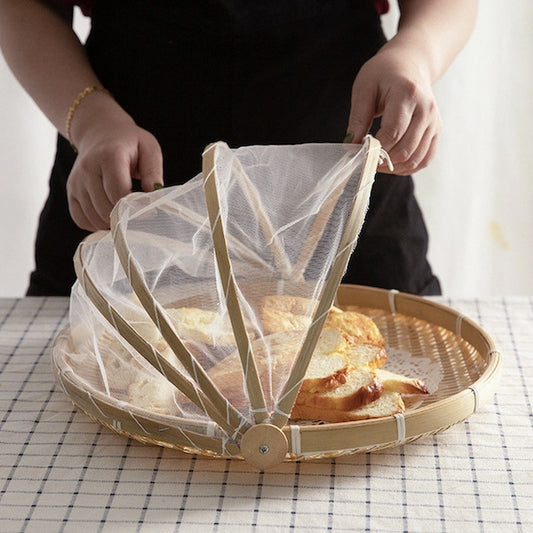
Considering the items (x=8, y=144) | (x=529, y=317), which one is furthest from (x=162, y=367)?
(x=8, y=144)

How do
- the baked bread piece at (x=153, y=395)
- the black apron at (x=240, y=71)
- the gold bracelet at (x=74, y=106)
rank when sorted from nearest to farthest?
the baked bread piece at (x=153, y=395), the gold bracelet at (x=74, y=106), the black apron at (x=240, y=71)

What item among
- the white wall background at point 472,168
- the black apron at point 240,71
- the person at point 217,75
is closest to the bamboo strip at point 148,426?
the person at point 217,75

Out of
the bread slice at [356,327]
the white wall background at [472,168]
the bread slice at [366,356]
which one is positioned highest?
the bread slice at [366,356]

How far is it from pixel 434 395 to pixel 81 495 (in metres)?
0.37

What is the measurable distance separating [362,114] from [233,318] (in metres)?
0.34

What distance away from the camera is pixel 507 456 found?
789mm

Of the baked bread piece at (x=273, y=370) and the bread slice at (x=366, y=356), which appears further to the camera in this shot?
the bread slice at (x=366, y=356)

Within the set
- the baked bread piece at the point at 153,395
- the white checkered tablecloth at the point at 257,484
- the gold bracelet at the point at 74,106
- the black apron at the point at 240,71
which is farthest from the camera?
the black apron at the point at 240,71

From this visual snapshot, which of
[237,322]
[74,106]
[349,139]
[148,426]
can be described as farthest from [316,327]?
[74,106]

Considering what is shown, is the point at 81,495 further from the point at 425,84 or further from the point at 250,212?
the point at 425,84

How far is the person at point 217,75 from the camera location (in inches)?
44.8

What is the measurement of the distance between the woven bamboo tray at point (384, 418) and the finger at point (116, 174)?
0.17 metres

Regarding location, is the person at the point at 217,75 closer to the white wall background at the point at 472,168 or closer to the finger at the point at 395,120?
the finger at the point at 395,120

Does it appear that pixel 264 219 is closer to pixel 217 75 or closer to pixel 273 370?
pixel 273 370
